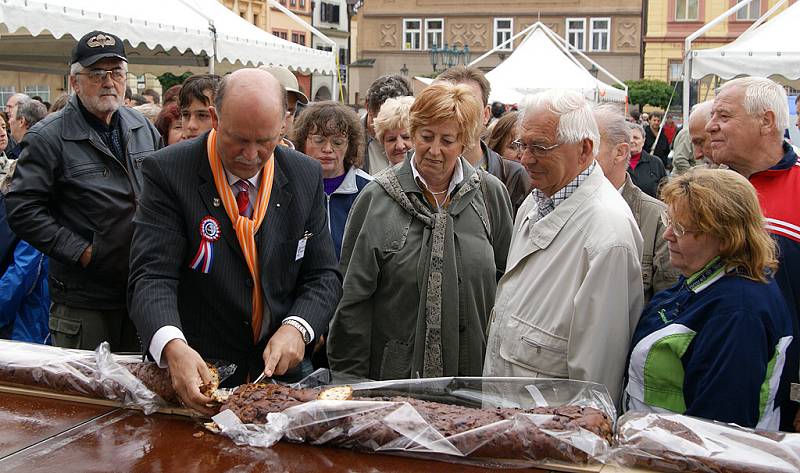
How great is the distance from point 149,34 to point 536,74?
9.78m

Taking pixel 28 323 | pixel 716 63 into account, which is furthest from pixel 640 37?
pixel 28 323

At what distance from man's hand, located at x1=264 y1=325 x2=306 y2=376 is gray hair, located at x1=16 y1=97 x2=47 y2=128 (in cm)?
469

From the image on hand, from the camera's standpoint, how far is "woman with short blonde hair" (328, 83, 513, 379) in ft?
10.6

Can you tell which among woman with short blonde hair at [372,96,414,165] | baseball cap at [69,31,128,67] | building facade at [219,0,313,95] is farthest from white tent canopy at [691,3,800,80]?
building facade at [219,0,313,95]

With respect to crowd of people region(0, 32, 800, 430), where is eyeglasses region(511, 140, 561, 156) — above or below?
above

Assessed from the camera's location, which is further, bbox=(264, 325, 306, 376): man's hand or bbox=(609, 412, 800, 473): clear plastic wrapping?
bbox=(264, 325, 306, 376): man's hand

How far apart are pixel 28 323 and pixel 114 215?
4.09 feet

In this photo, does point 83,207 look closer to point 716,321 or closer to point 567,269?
point 567,269

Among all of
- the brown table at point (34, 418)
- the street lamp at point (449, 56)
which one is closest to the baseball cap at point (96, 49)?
the brown table at point (34, 418)

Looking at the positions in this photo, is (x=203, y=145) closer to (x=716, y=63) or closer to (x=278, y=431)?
(x=278, y=431)

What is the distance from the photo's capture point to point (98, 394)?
2.32 meters

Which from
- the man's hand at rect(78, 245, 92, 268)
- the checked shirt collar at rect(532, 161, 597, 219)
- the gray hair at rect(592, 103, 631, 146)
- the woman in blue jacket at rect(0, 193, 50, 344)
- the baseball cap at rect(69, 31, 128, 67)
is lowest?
the woman in blue jacket at rect(0, 193, 50, 344)

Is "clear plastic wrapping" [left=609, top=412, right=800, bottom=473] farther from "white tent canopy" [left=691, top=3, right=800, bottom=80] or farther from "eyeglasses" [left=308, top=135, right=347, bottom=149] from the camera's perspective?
"white tent canopy" [left=691, top=3, right=800, bottom=80]

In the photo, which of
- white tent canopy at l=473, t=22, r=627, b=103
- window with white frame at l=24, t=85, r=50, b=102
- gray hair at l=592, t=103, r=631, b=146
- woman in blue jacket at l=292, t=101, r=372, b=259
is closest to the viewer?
gray hair at l=592, t=103, r=631, b=146
